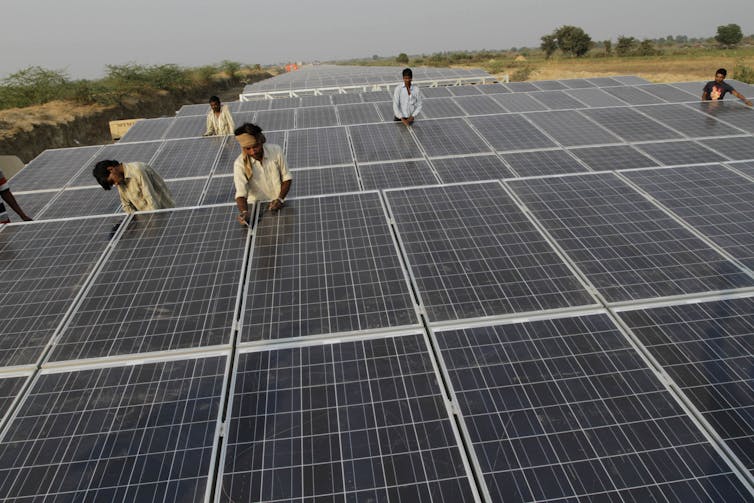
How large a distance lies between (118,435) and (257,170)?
168 inches

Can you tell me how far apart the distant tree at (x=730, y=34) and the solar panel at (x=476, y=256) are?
431ft

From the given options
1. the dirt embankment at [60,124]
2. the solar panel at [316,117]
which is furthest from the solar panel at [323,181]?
the dirt embankment at [60,124]

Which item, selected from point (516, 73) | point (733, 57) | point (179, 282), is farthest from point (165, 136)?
point (733, 57)

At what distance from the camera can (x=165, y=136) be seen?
13742 mm

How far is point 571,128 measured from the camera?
11.6 meters

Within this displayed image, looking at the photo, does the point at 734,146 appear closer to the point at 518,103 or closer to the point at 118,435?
the point at 518,103

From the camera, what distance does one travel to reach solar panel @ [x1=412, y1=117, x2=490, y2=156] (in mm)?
10305

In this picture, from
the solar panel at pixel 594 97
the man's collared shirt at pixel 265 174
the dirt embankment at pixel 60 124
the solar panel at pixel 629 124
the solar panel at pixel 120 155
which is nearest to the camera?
the man's collared shirt at pixel 265 174

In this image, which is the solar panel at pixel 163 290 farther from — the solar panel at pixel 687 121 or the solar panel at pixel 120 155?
the solar panel at pixel 687 121

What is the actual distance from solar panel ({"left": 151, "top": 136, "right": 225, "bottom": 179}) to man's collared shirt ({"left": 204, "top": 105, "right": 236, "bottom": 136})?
59cm

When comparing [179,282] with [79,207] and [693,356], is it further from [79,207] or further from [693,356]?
[79,207]

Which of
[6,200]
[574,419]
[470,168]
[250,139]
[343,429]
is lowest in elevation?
[6,200]

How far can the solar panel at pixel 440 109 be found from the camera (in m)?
13.7

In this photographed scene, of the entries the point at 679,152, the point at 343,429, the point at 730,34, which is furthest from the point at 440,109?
the point at 730,34
